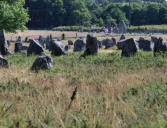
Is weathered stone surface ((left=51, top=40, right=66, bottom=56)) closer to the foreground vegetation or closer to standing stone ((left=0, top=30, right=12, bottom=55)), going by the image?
standing stone ((left=0, top=30, right=12, bottom=55))

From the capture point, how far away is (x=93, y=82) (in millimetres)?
10766

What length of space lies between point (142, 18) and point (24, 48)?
211 feet

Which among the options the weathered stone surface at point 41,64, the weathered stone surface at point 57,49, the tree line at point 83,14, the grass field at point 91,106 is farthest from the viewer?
the tree line at point 83,14

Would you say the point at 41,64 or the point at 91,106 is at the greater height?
the point at 91,106

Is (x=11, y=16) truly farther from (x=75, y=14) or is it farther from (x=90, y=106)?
(x=75, y=14)

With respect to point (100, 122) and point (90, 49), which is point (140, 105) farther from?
point (90, 49)

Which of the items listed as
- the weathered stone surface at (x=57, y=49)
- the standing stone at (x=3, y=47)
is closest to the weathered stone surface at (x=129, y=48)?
the weathered stone surface at (x=57, y=49)

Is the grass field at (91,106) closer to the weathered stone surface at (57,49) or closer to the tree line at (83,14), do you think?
the weathered stone surface at (57,49)

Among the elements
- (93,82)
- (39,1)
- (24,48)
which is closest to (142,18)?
(39,1)

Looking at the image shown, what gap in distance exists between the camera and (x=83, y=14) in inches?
3922

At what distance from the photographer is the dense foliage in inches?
3713

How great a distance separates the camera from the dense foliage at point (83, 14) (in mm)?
94312

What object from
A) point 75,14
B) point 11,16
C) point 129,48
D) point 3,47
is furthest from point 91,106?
point 75,14

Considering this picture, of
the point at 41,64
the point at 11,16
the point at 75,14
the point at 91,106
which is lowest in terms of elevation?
the point at 75,14
